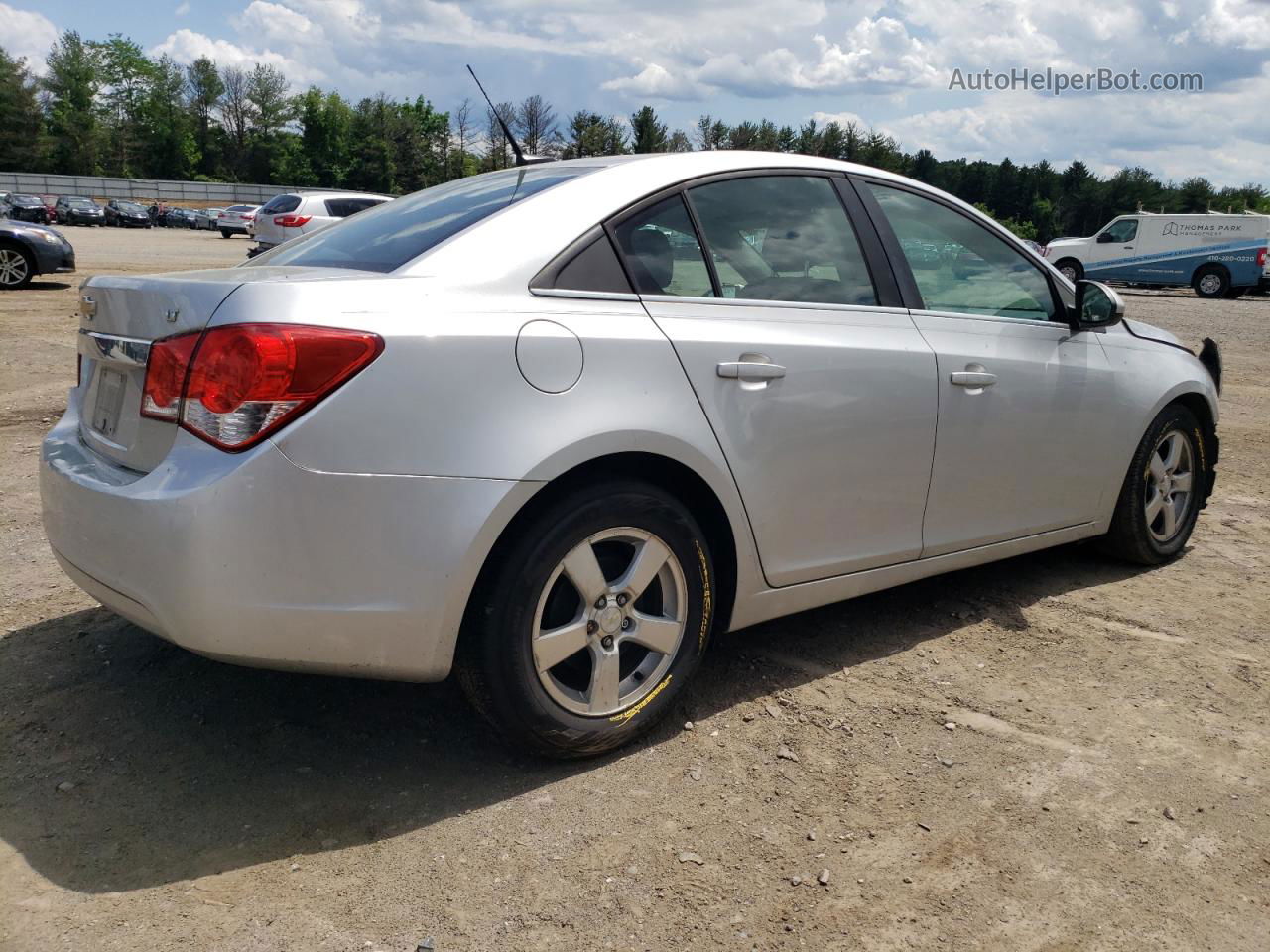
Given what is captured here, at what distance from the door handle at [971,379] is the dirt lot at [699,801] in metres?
0.93

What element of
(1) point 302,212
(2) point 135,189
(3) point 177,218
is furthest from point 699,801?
(2) point 135,189

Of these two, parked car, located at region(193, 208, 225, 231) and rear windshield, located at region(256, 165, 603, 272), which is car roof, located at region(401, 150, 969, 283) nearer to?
rear windshield, located at region(256, 165, 603, 272)

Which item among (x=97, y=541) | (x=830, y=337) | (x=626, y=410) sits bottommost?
(x=97, y=541)

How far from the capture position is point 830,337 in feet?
10.8

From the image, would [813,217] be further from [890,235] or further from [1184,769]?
[1184,769]

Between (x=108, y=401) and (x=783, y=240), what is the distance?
1974mm

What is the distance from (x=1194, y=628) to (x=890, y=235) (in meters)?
1.88

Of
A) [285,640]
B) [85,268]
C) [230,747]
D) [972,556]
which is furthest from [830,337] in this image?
[85,268]

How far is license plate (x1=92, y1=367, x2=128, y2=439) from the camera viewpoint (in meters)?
2.78

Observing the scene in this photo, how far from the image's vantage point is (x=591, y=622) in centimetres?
282

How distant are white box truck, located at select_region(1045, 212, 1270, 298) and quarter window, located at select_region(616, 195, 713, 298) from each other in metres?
27.2

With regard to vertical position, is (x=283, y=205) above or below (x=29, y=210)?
below

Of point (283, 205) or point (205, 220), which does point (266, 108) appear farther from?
point (283, 205)

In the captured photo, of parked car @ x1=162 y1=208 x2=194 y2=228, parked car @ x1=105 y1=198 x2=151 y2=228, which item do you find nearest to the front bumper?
parked car @ x1=105 y1=198 x2=151 y2=228
